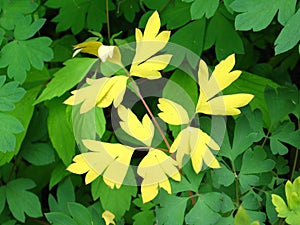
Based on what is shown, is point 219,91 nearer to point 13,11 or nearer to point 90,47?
point 90,47

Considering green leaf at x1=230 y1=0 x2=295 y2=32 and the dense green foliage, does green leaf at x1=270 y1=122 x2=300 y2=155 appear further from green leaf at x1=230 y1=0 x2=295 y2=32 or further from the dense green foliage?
green leaf at x1=230 y1=0 x2=295 y2=32

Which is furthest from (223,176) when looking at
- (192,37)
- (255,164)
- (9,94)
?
(9,94)

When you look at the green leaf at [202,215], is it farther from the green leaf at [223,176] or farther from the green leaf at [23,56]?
the green leaf at [23,56]

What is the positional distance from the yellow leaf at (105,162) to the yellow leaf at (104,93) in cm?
8

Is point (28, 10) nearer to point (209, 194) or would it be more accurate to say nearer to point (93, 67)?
point (93, 67)

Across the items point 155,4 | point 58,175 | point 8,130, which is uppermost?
point 155,4

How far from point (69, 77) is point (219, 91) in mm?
428

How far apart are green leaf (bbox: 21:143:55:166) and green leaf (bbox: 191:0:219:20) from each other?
0.60 meters

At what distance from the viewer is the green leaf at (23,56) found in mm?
1329

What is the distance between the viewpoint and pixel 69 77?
1253mm

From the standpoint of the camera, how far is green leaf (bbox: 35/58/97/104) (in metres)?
1.22

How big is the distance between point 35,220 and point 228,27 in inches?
29.8

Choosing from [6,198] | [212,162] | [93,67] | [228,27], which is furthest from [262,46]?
[6,198]

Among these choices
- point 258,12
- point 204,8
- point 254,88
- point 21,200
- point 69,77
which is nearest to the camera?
point 258,12
